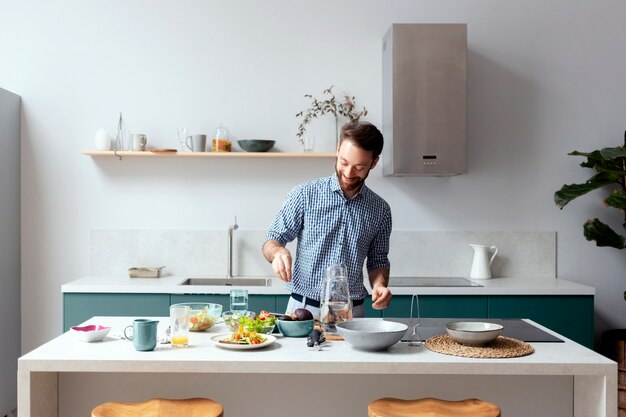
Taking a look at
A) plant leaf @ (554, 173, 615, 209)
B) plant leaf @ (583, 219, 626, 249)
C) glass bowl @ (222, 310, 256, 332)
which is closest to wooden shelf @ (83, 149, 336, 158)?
plant leaf @ (554, 173, 615, 209)

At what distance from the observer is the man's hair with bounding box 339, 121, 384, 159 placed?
2.77 m

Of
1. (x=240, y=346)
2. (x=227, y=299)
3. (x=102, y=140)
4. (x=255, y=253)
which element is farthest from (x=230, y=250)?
(x=240, y=346)

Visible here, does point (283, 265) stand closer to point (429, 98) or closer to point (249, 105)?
point (429, 98)

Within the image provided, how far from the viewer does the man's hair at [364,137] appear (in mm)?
2766

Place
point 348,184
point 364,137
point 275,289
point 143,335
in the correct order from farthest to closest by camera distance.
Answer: point 275,289 → point 348,184 → point 364,137 → point 143,335

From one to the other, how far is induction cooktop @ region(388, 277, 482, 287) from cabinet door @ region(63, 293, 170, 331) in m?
1.41

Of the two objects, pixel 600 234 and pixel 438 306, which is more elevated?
pixel 600 234

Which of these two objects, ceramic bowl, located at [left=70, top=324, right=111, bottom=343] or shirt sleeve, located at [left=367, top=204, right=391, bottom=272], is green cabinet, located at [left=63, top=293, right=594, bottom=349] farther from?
ceramic bowl, located at [left=70, top=324, right=111, bottom=343]

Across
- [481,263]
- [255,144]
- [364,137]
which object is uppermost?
[255,144]

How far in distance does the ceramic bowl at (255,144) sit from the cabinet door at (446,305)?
4.15 ft

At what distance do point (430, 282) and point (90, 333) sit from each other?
2.48m

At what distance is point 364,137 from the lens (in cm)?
277

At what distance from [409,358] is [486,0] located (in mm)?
3189

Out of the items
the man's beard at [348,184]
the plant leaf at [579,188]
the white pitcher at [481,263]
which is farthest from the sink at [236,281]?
the plant leaf at [579,188]
